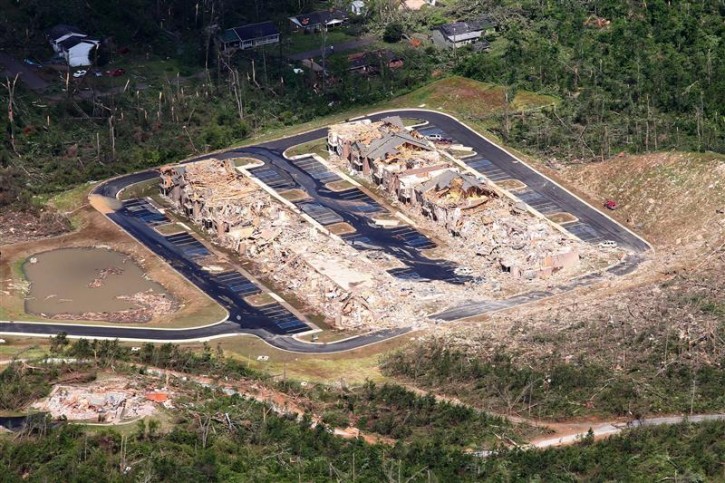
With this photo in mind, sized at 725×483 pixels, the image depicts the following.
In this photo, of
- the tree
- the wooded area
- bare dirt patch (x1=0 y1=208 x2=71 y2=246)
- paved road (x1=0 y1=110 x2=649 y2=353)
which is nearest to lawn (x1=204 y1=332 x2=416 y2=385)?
paved road (x1=0 y1=110 x2=649 y2=353)

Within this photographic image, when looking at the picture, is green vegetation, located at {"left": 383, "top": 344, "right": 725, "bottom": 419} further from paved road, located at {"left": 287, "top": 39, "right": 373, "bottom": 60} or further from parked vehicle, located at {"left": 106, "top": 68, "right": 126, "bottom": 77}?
paved road, located at {"left": 287, "top": 39, "right": 373, "bottom": 60}

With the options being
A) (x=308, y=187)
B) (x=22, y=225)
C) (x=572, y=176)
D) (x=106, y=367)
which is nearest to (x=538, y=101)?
(x=572, y=176)

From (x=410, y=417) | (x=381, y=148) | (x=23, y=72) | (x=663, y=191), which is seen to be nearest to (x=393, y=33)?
(x=381, y=148)

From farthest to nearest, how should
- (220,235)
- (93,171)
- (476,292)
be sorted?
(93,171), (220,235), (476,292)

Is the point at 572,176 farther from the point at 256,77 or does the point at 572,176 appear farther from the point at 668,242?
the point at 256,77

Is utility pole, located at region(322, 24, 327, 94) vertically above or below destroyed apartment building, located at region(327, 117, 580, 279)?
above

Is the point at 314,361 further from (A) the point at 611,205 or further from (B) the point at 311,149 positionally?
(B) the point at 311,149
